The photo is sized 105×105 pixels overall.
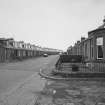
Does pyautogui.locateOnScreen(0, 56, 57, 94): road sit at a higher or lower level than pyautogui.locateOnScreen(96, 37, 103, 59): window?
lower

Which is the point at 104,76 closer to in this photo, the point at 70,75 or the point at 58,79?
the point at 70,75

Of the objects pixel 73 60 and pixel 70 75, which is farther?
pixel 73 60

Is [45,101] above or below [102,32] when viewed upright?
below

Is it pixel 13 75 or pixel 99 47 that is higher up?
pixel 99 47

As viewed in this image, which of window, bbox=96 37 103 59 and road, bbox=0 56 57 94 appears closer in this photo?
road, bbox=0 56 57 94

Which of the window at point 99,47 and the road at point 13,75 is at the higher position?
the window at point 99,47

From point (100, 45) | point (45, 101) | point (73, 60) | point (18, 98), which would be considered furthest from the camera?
point (73, 60)

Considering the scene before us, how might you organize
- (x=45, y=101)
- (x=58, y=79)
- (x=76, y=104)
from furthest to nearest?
(x=58, y=79)
(x=45, y=101)
(x=76, y=104)

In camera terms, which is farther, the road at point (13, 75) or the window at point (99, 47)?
the window at point (99, 47)

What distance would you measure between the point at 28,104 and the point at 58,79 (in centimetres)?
589

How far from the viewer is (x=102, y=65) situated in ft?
43.9

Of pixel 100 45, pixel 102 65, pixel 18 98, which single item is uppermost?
pixel 100 45

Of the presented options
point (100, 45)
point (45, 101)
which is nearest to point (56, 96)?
point (45, 101)

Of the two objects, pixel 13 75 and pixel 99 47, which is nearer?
pixel 13 75
